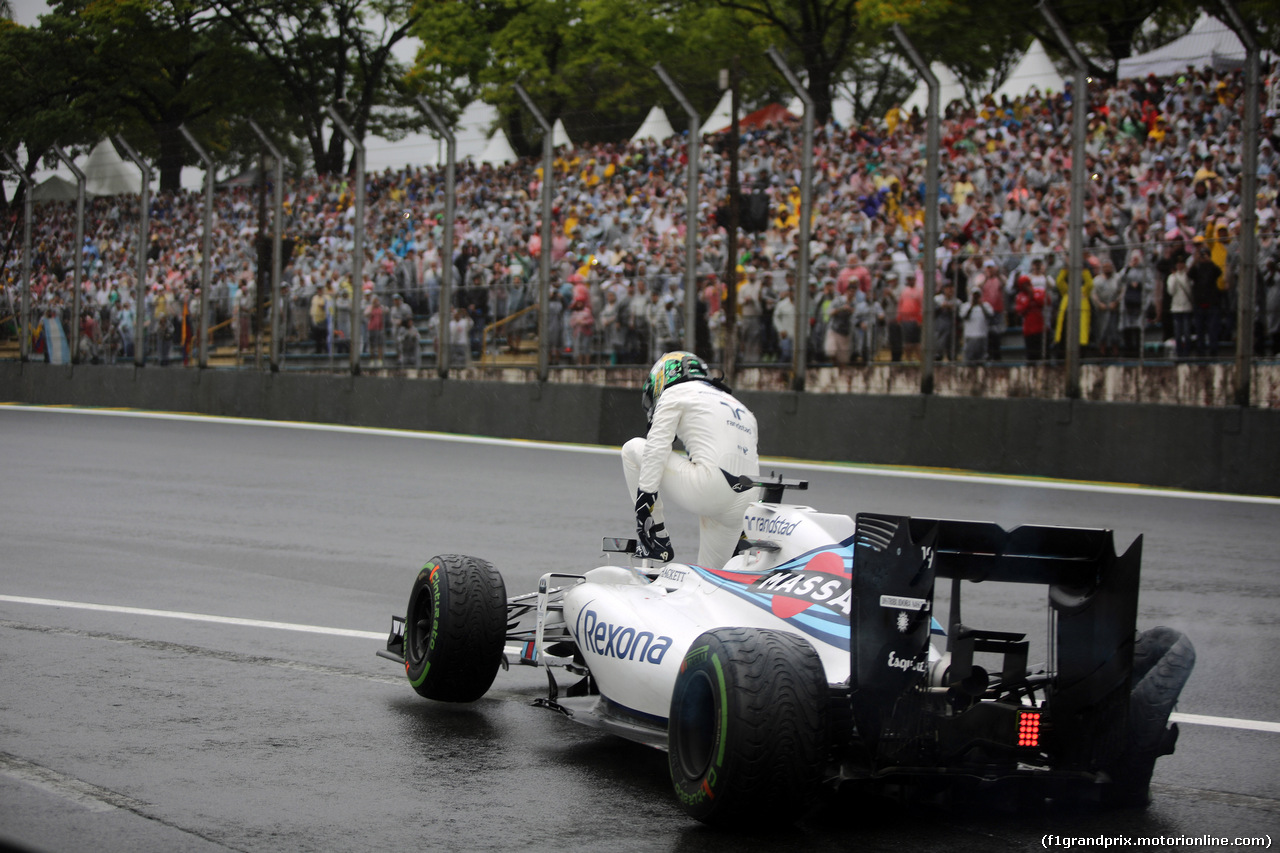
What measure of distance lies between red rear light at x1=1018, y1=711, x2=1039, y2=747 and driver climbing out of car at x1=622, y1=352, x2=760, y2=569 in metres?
2.31

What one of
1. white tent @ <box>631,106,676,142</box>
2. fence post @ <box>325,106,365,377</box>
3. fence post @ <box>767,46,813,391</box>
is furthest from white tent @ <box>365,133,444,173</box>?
white tent @ <box>631,106,676,142</box>

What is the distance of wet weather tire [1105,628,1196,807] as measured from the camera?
4.49 m

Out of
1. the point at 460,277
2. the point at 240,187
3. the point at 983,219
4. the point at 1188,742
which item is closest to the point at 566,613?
the point at 1188,742

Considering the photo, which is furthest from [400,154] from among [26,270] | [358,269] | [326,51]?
[326,51]

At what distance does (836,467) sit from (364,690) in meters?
10.9

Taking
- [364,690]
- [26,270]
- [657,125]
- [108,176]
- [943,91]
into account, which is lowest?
[364,690]

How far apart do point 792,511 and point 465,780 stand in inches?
63.9

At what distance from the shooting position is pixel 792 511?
5656 millimetres

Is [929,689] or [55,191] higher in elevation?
[55,191]

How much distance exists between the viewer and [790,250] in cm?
1973

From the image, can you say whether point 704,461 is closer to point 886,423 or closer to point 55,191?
point 886,423

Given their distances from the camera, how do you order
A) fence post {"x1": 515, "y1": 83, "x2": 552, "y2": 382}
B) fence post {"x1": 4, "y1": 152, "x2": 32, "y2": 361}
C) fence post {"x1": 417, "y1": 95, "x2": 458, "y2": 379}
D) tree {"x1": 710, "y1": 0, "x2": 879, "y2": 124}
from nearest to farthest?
fence post {"x1": 515, "y1": 83, "x2": 552, "y2": 382}
fence post {"x1": 417, "y1": 95, "x2": 458, "y2": 379}
fence post {"x1": 4, "y1": 152, "x2": 32, "y2": 361}
tree {"x1": 710, "y1": 0, "x2": 879, "y2": 124}

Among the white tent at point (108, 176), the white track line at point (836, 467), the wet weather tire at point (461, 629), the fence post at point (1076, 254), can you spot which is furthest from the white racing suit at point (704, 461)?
the white tent at point (108, 176)

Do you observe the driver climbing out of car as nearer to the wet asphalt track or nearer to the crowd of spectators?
the wet asphalt track
